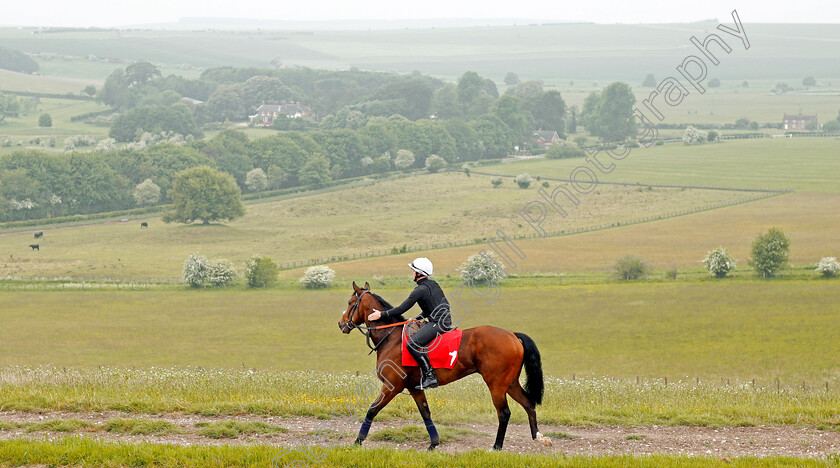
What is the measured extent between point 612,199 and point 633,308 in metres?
51.2

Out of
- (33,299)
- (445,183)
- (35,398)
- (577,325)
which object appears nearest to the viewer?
(35,398)

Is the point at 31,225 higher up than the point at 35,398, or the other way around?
the point at 35,398

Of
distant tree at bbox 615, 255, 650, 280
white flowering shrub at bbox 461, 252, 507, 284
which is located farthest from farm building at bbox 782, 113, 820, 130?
white flowering shrub at bbox 461, 252, 507, 284

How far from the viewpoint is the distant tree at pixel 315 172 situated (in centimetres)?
12025

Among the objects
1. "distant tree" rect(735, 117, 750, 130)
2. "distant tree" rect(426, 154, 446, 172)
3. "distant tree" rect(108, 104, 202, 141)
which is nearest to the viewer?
"distant tree" rect(426, 154, 446, 172)

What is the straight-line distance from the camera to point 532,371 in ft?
48.8

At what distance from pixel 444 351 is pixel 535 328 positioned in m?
31.3

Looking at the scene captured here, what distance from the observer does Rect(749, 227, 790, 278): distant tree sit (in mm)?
55438

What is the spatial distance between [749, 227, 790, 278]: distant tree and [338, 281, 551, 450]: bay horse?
152ft

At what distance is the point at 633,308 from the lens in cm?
4972

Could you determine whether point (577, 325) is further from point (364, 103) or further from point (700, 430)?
point (364, 103)

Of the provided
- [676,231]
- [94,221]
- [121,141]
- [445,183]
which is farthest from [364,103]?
[676,231]

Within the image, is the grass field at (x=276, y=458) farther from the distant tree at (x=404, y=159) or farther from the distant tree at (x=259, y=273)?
the distant tree at (x=404, y=159)

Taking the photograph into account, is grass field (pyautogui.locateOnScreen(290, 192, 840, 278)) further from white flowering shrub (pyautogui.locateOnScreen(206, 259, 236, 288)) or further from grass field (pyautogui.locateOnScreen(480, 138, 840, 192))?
grass field (pyautogui.locateOnScreen(480, 138, 840, 192))
